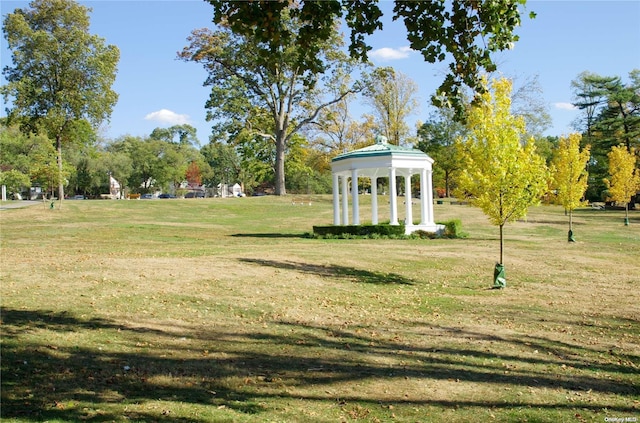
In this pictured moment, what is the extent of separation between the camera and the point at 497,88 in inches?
647

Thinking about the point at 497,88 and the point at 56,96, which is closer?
the point at 497,88

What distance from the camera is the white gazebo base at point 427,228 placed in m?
28.2

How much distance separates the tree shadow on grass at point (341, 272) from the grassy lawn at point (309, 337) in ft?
0.25

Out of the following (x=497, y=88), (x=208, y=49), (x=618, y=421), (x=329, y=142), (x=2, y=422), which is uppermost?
(x=208, y=49)

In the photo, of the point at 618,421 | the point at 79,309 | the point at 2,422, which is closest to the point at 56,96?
the point at 79,309

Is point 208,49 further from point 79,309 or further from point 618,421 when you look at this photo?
point 618,421

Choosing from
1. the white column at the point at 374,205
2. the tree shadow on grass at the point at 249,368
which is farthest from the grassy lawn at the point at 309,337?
the white column at the point at 374,205

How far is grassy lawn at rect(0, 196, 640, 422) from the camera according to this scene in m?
6.47

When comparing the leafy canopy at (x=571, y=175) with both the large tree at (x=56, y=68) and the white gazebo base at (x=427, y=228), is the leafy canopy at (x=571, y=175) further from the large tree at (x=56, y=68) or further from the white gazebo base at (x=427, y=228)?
the large tree at (x=56, y=68)

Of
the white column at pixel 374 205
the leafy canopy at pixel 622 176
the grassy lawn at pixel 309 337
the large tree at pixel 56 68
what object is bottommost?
the grassy lawn at pixel 309 337

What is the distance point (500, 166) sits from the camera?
15.6m

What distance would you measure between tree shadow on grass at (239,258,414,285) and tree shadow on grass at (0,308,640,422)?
5.24 meters

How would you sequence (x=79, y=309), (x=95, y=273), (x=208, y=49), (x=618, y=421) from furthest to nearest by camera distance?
(x=208, y=49)
(x=95, y=273)
(x=79, y=309)
(x=618, y=421)

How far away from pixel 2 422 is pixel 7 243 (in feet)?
55.0
